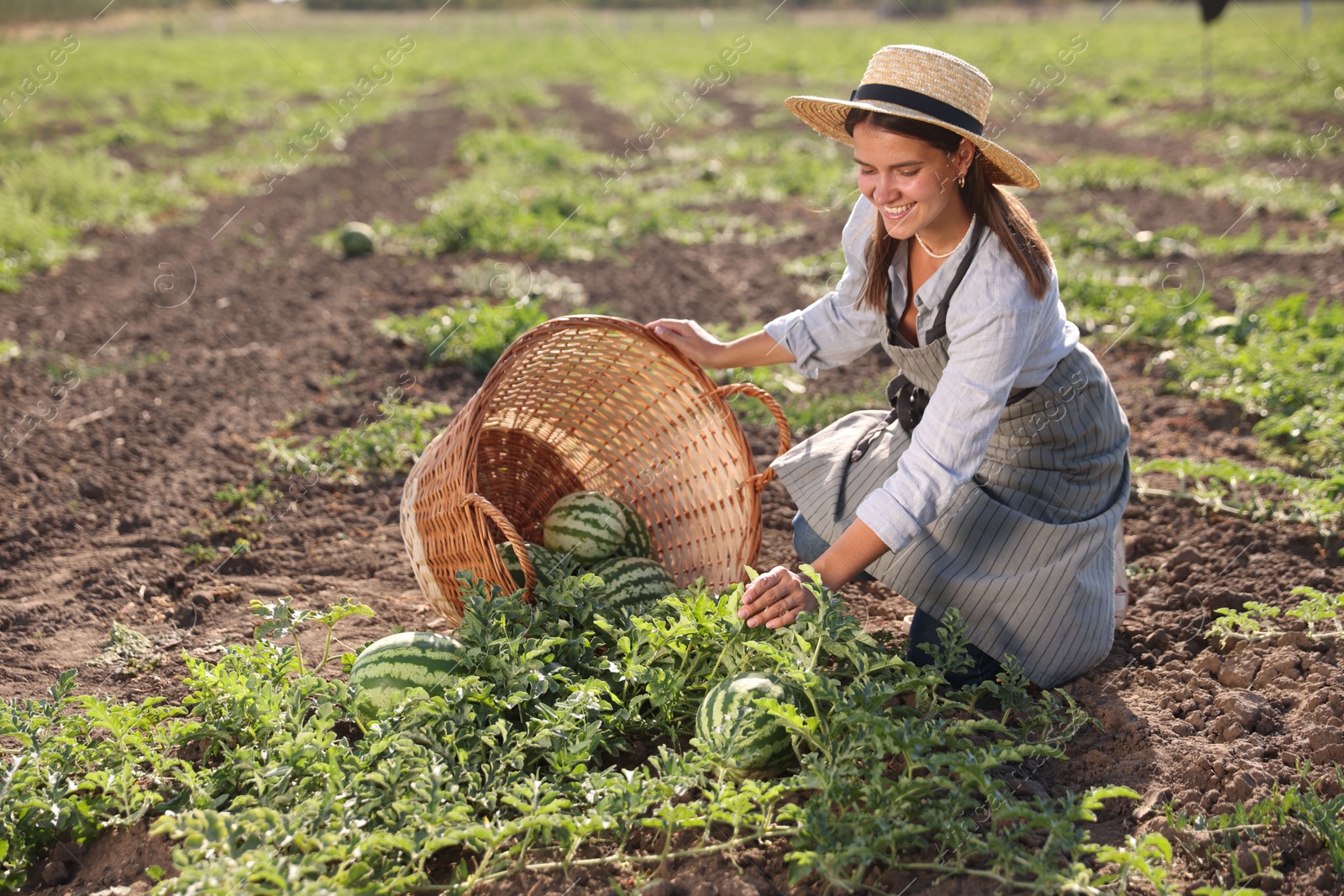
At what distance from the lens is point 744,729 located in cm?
Answer: 236


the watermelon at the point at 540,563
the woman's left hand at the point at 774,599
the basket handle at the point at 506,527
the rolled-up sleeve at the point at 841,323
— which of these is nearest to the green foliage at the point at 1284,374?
the rolled-up sleeve at the point at 841,323

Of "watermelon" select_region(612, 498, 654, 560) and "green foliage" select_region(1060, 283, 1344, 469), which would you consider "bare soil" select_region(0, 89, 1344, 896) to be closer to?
"green foliage" select_region(1060, 283, 1344, 469)

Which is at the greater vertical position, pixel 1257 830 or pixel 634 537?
pixel 634 537

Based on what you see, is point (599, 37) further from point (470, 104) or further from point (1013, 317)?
point (1013, 317)

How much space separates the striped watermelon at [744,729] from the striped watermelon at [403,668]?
0.65 m

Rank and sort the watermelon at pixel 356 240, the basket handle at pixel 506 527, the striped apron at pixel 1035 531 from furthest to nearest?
the watermelon at pixel 356 240, the striped apron at pixel 1035 531, the basket handle at pixel 506 527

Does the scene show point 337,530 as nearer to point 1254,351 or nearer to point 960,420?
point 960,420

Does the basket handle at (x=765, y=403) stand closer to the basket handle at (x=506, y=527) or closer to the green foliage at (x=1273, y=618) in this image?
the basket handle at (x=506, y=527)

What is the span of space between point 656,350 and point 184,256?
6.47 metres

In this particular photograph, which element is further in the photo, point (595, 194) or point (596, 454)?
point (595, 194)

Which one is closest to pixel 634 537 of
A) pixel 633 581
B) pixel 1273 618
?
pixel 633 581

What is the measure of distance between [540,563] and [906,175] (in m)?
1.55

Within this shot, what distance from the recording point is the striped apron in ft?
9.57

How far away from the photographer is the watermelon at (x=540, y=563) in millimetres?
3035
